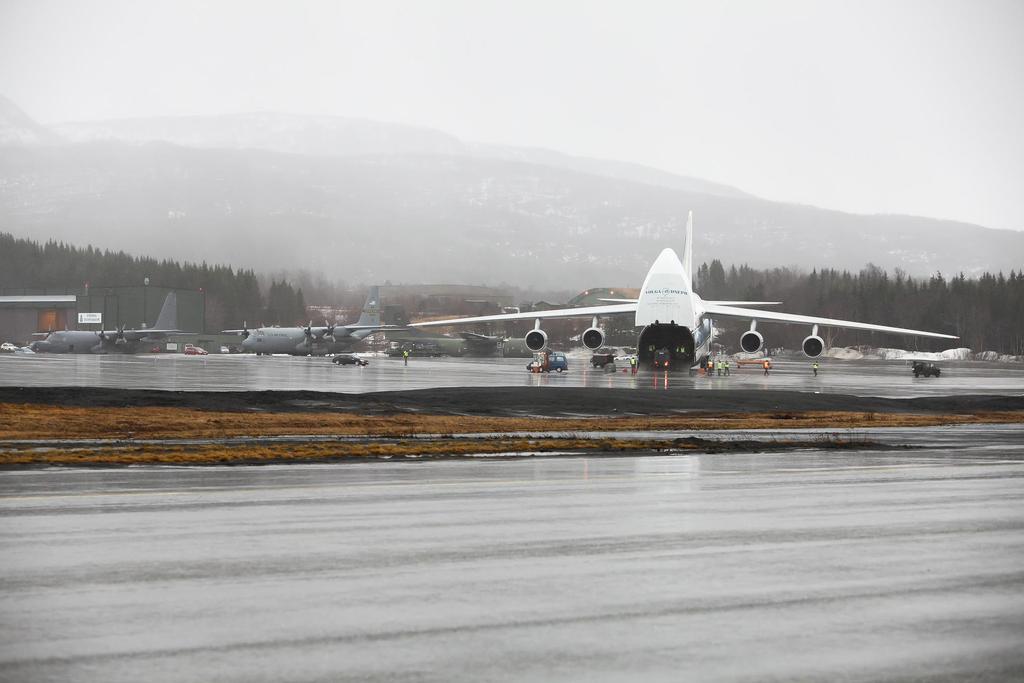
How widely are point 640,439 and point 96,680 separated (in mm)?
20002

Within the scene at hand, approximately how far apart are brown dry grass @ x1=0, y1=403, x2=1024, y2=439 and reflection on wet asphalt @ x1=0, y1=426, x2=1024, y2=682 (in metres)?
9.73

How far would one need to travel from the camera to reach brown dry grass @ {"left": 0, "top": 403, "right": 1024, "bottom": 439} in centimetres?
2625

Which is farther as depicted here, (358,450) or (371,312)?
(371,312)

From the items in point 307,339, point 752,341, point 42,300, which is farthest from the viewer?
point 42,300

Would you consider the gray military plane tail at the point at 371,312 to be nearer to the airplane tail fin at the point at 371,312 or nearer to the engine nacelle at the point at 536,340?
the airplane tail fin at the point at 371,312

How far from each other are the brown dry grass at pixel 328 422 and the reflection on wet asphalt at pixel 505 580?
973 centimetres

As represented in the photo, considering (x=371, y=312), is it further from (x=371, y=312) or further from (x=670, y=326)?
(x=670, y=326)

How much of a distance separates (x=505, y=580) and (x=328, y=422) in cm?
2102

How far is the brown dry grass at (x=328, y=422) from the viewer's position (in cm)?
2625

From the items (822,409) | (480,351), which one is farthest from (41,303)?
(822,409)

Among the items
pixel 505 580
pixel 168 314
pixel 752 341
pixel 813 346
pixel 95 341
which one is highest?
pixel 168 314

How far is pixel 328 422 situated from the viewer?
2962cm

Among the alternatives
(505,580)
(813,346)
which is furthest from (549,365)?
(505,580)

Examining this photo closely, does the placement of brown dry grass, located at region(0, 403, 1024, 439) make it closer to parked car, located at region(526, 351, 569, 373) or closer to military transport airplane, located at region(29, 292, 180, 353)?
parked car, located at region(526, 351, 569, 373)
